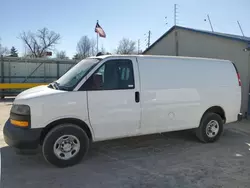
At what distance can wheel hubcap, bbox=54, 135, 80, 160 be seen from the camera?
4.29 m

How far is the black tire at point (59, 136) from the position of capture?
418 cm

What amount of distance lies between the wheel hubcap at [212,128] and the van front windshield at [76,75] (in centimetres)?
323

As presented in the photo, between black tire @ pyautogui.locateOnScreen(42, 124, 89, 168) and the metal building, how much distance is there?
6922 millimetres

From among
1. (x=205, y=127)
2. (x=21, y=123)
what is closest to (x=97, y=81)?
(x=21, y=123)

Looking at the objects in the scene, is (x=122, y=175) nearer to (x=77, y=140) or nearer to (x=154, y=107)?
(x=77, y=140)

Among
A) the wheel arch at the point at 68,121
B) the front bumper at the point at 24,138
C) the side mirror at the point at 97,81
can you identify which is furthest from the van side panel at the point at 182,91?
the front bumper at the point at 24,138

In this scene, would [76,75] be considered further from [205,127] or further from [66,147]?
[205,127]

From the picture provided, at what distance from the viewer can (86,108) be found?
4.42 m

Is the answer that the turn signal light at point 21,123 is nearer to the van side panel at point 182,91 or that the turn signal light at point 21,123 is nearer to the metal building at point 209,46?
the van side panel at point 182,91

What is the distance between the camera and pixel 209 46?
10.2 meters

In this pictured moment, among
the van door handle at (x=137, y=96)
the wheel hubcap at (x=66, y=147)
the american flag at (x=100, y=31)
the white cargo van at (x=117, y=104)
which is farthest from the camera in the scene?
the american flag at (x=100, y=31)

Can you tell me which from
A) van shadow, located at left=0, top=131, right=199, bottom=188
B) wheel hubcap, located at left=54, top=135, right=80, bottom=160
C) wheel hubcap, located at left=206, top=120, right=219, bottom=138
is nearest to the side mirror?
wheel hubcap, located at left=54, top=135, right=80, bottom=160

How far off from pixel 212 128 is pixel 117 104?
2.76 m

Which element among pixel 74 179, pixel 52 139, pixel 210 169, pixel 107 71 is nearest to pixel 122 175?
pixel 74 179
